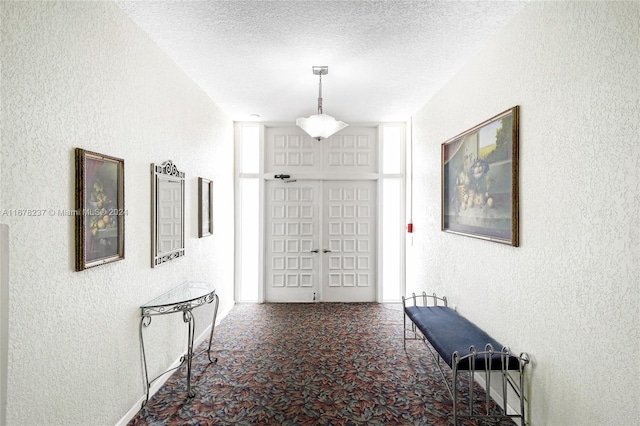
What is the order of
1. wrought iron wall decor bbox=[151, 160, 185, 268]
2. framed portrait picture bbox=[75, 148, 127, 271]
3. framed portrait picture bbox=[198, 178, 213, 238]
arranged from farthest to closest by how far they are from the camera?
framed portrait picture bbox=[198, 178, 213, 238], wrought iron wall decor bbox=[151, 160, 185, 268], framed portrait picture bbox=[75, 148, 127, 271]

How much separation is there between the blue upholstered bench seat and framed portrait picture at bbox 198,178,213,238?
2450 millimetres

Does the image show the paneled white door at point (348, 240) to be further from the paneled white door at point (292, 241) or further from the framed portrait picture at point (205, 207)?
the framed portrait picture at point (205, 207)

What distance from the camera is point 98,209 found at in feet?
6.29

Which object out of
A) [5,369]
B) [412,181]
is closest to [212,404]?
[5,369]

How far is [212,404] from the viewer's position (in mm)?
2453

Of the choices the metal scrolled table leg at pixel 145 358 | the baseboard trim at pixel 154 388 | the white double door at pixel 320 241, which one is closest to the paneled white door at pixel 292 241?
the white double door at pixel 320 241

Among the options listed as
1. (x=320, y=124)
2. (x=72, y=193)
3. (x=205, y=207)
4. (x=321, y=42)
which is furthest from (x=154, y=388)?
(x=321, y=42)

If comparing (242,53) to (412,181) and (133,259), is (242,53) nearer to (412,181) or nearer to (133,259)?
(133,259)

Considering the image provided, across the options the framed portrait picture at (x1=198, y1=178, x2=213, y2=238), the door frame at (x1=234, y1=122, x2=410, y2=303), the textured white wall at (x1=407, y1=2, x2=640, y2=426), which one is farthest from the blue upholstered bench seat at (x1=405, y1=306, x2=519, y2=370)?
the framed portrait picture at (x1=198, y1=178, x2=213, y2=238)

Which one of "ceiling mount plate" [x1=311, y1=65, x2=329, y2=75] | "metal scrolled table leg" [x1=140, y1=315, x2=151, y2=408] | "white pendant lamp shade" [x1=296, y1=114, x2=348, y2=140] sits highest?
"ceiling mount plate" [x1=311, y1=65, x2=329, y2=75]

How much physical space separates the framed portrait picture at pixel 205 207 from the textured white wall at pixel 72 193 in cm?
71

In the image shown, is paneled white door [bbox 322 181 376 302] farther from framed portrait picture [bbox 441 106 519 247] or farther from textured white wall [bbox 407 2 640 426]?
textured white wall [bbox 407 2 640 426]

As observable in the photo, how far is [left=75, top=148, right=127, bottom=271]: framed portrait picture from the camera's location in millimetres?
1755

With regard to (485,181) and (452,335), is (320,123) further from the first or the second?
(452,335)
